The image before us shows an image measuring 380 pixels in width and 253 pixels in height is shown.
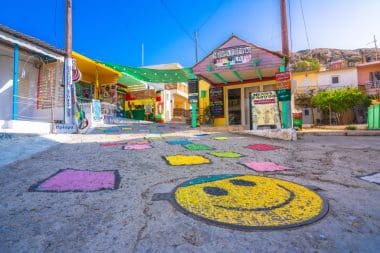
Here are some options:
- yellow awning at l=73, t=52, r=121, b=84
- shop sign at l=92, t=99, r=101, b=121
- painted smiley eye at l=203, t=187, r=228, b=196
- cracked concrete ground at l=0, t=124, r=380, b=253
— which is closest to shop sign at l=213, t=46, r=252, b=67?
shop sign at l=92, t=99, r=101, b=121

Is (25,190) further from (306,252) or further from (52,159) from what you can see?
(306,252)

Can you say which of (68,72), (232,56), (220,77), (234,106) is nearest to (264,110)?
(232,56)

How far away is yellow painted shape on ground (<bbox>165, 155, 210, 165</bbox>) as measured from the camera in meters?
4.49

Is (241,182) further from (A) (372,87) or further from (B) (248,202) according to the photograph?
(A) (372,87)

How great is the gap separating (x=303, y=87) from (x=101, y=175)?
29.1 meters

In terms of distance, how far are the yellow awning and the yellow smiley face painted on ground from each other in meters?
12.6

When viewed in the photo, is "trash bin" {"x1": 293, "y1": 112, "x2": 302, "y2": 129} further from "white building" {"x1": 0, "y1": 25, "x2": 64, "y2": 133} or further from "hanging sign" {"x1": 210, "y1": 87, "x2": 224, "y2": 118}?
"white building" {"x1": 0, "y1": 25, "x2": 64, "y2": 133}

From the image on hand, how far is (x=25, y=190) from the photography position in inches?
112

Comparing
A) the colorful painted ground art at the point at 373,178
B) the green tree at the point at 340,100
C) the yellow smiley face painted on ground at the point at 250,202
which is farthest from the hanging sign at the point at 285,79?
the green tree at the point at 340,100

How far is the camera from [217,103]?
13.3 m

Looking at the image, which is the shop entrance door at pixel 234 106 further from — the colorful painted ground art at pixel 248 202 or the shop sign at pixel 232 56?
the colorful painted ground art at pixel 248 202

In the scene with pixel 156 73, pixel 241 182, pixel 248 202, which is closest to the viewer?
pixel 248 202

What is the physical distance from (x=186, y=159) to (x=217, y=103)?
29.2ft

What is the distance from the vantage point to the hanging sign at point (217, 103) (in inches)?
522
